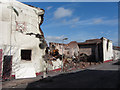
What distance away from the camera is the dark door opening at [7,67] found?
10.9m

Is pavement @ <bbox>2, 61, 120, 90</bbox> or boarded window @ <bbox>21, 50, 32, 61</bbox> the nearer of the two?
pavement @ <bbox>2, 61, 120, 90</bbox>

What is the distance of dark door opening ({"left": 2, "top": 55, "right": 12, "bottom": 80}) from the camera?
1085 centimetres

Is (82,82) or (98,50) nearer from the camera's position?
(82,82)

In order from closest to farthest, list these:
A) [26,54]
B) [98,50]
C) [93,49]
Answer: [26,54] → [98,50] → [93,49]

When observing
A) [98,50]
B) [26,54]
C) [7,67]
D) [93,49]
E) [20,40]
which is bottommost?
[7,67]

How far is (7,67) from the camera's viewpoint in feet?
36.2

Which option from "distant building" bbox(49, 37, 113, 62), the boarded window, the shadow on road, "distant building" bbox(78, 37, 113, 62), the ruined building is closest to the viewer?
the shadow on road

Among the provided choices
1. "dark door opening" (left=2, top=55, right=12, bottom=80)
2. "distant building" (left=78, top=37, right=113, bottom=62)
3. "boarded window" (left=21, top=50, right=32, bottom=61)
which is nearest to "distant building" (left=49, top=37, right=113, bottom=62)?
"distant building" (left=78, top=37, right=113, bottom=62)

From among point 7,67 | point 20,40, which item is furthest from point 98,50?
point 7,67

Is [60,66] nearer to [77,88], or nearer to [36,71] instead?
[36,71]

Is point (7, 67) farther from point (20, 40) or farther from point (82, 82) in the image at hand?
point (82, 82)

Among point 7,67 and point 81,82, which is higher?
point 7,67

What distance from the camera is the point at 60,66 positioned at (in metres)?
16.8

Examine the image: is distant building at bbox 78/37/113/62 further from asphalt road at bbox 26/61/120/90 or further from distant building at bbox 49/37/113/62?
asphalt road at bbox 26/61/120/90
